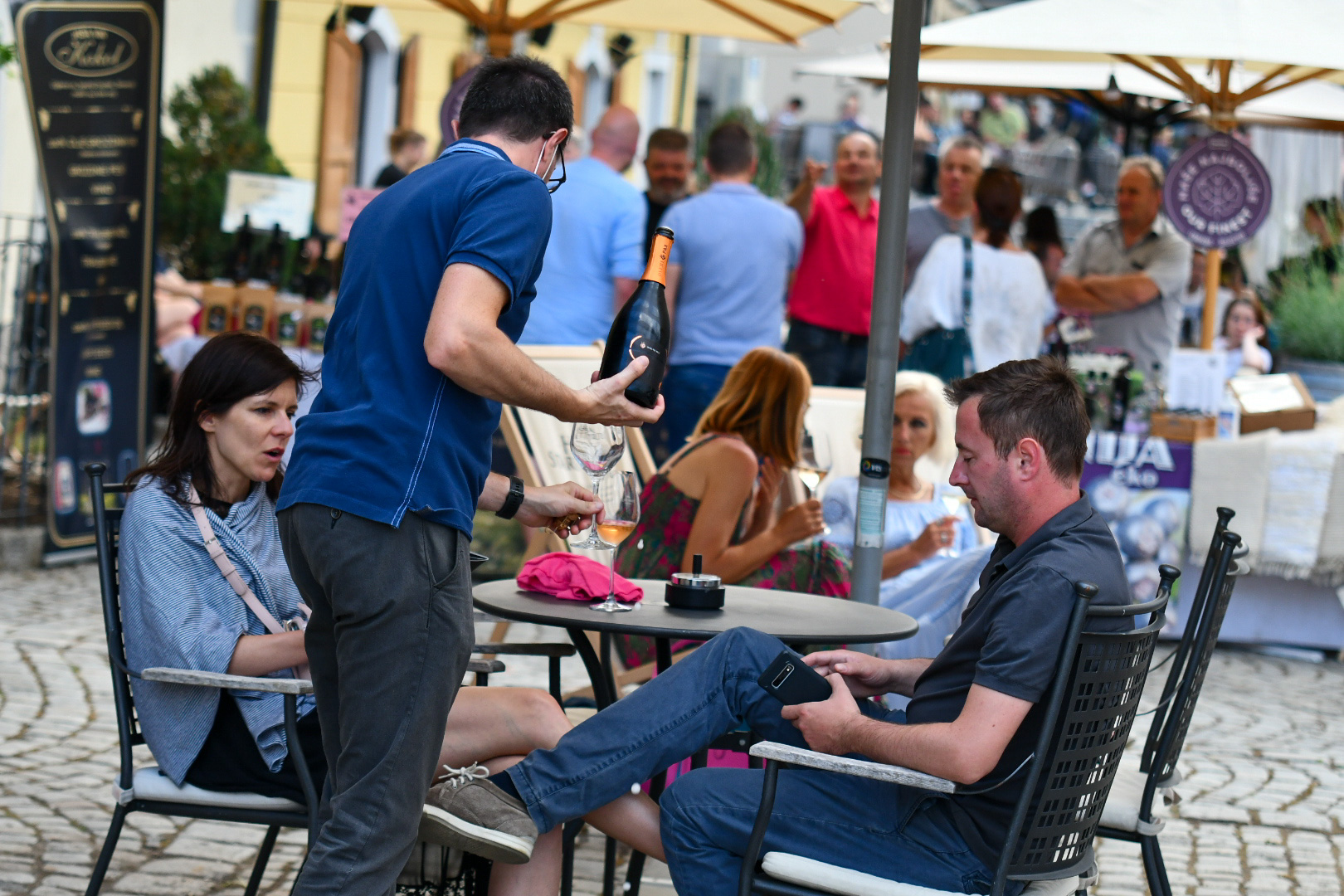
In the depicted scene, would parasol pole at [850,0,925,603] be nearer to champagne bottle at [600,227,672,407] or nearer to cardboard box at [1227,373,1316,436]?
champagne bottle at [600,227,672,407]

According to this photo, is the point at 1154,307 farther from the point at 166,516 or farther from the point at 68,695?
the point at 166,516

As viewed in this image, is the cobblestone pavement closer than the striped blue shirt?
No

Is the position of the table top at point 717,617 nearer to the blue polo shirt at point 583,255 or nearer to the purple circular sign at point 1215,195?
the blue polo shirt at point 583,255

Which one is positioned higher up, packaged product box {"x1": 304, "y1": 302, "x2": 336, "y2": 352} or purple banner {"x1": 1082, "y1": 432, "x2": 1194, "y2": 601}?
packaged product box {"x1": 304, "y1": 302, "x2": 336, "y2": 352}

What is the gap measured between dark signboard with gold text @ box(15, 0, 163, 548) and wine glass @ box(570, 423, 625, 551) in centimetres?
451

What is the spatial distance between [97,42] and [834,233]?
3506mm

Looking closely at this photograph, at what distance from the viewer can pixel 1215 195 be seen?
7.36 metres

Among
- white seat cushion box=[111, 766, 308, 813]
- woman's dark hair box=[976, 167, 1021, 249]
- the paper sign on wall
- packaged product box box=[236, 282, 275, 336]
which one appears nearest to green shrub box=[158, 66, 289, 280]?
the paper sign on wall

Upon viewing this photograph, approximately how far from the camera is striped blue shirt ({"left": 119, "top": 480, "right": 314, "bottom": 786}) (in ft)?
9.21

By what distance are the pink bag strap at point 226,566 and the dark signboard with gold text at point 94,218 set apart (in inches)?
172

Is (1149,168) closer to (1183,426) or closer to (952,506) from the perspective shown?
(1183,426)

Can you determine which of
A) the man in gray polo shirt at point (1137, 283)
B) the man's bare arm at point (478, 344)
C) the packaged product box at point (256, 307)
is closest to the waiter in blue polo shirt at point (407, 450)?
the man's bare arm at point (478, 344)

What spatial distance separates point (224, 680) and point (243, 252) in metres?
6.15

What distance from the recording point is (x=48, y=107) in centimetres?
671
